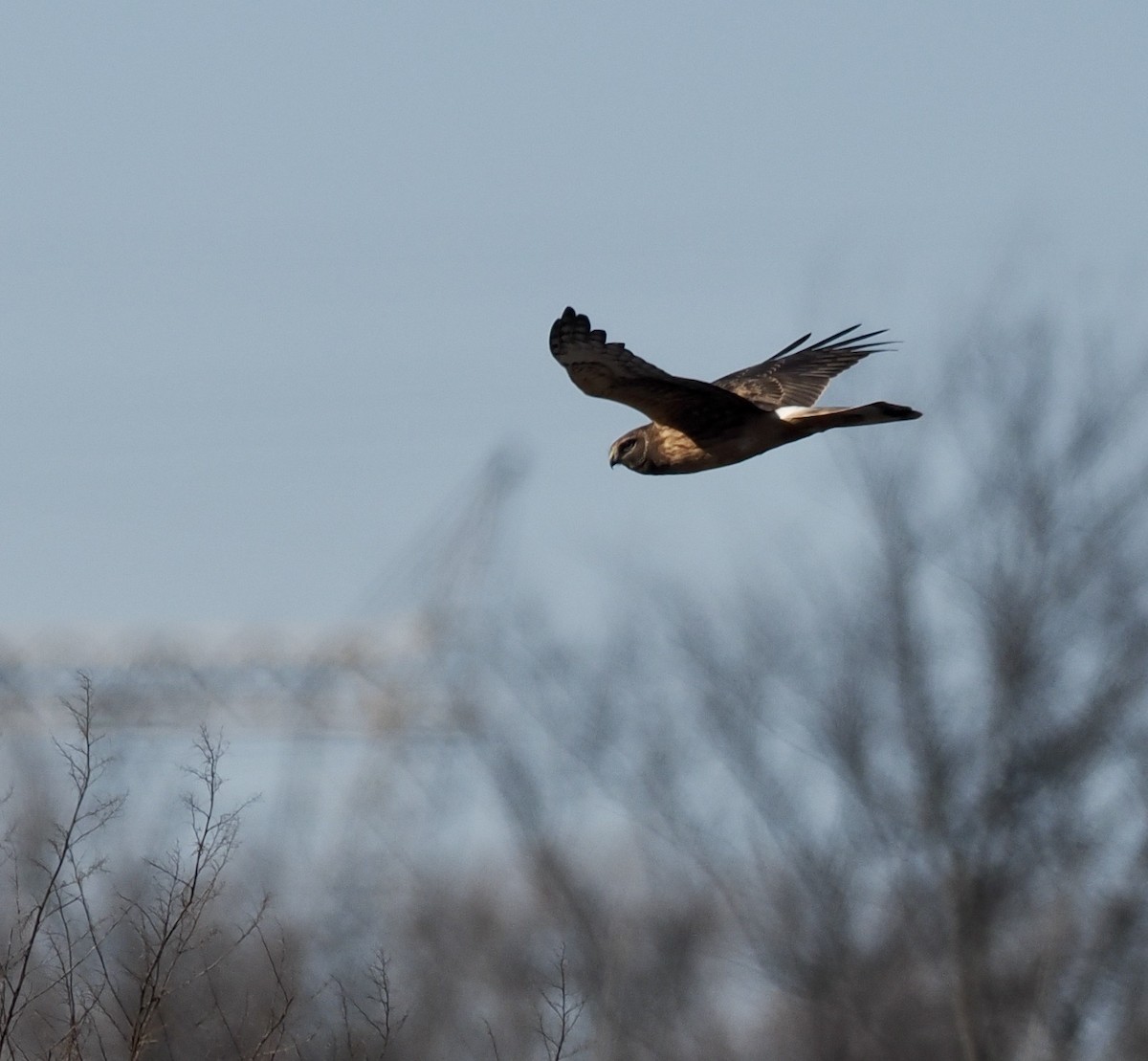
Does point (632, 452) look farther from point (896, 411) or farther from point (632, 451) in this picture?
point (896, 411)

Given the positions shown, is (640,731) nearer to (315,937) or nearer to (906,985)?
(906,985)

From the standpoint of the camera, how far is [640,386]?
10.2 meters

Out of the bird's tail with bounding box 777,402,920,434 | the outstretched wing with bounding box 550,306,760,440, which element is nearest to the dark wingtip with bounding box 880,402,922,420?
the bird's tail with bounding box 777,402,920,434

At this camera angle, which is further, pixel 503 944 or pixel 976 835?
pixel 503 944

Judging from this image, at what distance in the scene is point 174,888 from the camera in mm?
7812

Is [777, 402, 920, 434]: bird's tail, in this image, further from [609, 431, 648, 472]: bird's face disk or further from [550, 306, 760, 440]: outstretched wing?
[609, 431, 648, 472]: bird's face disk

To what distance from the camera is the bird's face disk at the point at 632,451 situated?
10.8 meters

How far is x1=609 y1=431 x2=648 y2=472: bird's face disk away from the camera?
35.4 ft

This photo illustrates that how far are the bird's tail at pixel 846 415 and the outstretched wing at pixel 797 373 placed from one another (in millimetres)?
1265

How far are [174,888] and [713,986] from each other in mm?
17154

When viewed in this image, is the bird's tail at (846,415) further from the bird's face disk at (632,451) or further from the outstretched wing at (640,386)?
the bird's face disk at (632,451)

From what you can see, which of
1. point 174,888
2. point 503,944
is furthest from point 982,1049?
Answer: point 503,944

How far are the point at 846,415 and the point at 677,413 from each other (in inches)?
47.4

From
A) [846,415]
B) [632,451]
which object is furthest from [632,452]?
[846,415]
